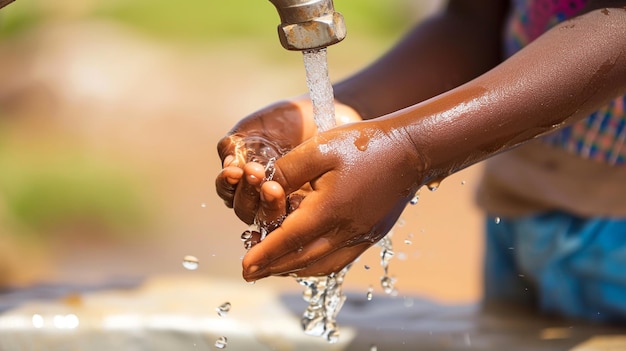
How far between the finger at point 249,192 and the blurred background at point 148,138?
2.40 ft

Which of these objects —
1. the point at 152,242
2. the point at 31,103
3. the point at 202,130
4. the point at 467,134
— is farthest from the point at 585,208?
the point at 31,103

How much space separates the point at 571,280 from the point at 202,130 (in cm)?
217

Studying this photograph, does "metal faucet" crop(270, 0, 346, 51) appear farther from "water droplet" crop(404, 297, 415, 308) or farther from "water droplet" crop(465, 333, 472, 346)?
"water droplet" crop(404, 297, 415, 308)

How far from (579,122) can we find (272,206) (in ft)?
1.65

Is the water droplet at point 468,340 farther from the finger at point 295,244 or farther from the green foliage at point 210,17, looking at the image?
the green foliage at point 210,17

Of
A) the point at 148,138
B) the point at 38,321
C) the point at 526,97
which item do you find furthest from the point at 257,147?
the point at 148,138

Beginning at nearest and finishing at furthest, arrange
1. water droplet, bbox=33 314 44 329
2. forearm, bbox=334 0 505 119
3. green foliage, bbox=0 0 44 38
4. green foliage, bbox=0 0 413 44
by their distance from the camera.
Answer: forearm, bbox=334 0 505 119 < water droplet, bbox=33 314 44 329 < green foliage, bbox=0 0 44 38 < green foliage, bbox=0 0 413 44

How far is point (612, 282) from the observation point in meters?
1.09

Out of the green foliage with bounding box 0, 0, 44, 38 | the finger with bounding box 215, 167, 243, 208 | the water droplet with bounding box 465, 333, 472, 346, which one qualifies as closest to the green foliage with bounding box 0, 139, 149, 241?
the green foliage with bounding box 0, 0, 44, 38

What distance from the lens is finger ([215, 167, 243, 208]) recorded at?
727mm

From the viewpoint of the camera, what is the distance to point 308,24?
2.23 feet

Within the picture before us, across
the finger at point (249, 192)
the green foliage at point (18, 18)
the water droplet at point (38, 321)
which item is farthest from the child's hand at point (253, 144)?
the green foliage at point (18, 18)

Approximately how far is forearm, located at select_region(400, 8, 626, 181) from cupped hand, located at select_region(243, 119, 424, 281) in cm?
2

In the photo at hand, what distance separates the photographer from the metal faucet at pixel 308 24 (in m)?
0.67
